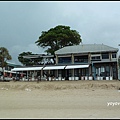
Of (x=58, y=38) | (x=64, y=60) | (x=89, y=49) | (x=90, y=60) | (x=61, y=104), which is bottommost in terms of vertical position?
(x=61, y=104)

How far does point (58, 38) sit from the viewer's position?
4197cm

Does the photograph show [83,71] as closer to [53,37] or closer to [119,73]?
[119,73]

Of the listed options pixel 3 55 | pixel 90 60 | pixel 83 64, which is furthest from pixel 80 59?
pixel 3 55

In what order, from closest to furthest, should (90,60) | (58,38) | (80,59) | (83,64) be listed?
(83,64)
(90,60)
(80,59)
(58,38)

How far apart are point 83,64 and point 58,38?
10042 mm

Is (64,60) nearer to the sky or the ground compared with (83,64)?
nearer to the sky

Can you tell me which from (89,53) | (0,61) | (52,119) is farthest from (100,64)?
(52,119)

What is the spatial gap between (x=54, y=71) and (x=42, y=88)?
46.5 ft

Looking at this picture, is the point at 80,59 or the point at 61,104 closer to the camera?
Result: the point at 61,104

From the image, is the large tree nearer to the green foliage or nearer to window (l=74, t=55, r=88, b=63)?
window (l=74, t=55, r=88, b=63)

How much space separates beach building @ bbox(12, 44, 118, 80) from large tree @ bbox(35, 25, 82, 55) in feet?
16.5

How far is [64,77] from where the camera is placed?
34.4 m

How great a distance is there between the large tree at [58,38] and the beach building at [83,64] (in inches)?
198

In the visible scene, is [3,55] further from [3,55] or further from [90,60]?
[90,60]
